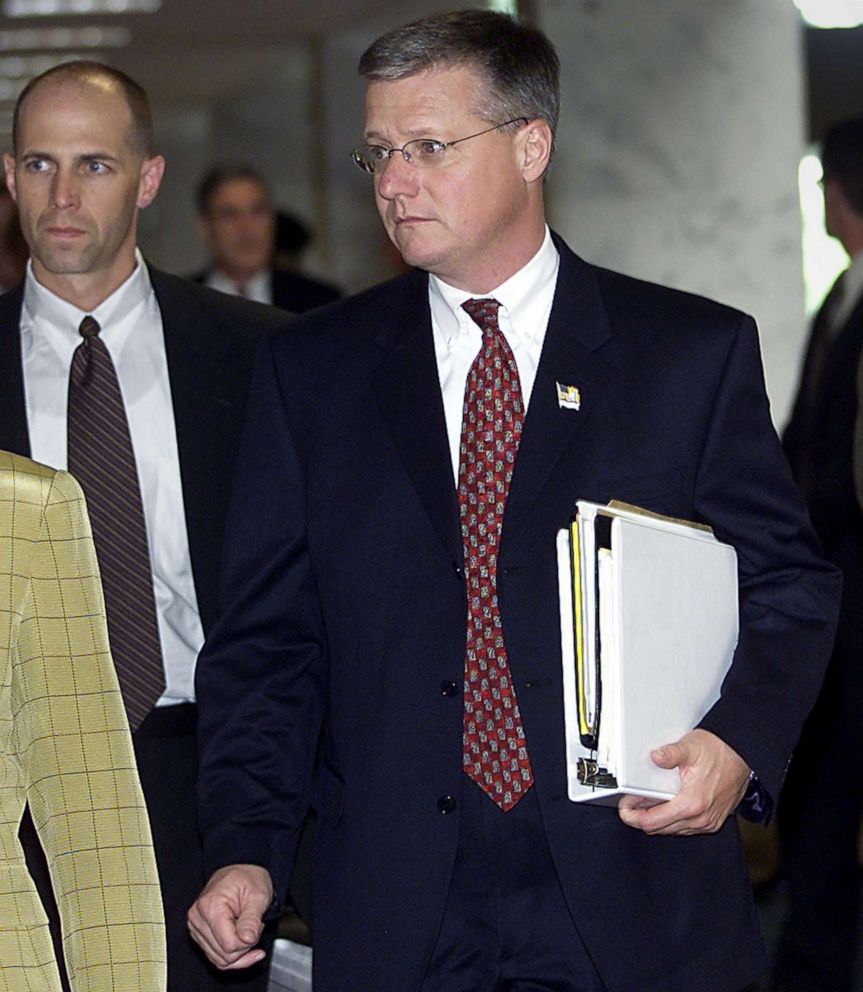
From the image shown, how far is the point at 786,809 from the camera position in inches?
244

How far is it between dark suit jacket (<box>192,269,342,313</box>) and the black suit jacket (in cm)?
354

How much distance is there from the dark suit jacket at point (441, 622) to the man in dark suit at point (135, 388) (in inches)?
21.6

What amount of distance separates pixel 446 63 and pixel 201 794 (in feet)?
3.69

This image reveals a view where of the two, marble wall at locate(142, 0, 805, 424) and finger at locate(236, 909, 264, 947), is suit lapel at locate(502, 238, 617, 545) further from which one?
marble wall at locate(142, 0, 805, 424)

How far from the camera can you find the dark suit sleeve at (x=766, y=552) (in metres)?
2.78

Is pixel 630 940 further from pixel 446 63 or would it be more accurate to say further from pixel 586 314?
pixel 446 63

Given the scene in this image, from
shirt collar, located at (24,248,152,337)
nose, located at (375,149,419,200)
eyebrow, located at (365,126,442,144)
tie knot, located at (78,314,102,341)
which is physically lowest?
tie knot, located at (78,314,102,341)

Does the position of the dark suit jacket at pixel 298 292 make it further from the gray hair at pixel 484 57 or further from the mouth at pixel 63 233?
the gray hair at pixel 484 57

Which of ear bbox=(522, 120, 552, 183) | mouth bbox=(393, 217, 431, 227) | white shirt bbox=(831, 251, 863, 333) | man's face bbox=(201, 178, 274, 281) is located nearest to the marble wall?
man's face bbox=(201, 178, 274, 281)

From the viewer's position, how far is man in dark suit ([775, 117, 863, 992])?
5.51 metres

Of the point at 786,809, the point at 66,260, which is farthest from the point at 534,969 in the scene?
the point at 786,809

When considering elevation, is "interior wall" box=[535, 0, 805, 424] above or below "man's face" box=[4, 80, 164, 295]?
above

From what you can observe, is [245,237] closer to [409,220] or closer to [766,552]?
[409,220]

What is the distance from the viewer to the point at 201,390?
3.65m
